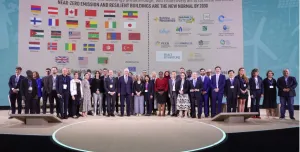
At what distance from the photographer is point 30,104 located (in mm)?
7648

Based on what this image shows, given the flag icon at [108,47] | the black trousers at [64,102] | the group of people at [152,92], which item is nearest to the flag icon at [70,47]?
the flag icon at [108,47]

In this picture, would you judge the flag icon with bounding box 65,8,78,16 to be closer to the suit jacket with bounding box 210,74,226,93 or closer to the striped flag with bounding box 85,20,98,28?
the striped flag with bounding box 85,20,98,28

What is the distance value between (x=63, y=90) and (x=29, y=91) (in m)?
0.96

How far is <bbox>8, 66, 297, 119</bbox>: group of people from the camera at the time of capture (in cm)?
753

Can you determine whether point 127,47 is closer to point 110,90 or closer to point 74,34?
point 74,34

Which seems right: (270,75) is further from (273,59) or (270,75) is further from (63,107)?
(63,107)

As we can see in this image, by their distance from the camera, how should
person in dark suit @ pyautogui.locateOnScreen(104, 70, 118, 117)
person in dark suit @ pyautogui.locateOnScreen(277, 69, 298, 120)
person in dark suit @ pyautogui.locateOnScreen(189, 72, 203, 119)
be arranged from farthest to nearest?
1. person in dark suit @ pyautogui.locateOnScreen(104, 70, 118, 117)
2. person in dark suit @ pyautogui.locateOnScreen(189, 72, 203, 119)
3. person in dark suit @ pyautogui.locateOnScreen(277, 69, 298, 120)

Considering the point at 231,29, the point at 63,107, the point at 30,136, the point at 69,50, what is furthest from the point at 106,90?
the point at 231,29

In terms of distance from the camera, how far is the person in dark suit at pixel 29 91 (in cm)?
752

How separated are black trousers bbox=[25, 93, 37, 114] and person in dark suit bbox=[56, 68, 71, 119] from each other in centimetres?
84

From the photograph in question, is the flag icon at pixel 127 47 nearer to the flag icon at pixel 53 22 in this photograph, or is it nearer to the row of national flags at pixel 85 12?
the row of national flags at pixel 85 12

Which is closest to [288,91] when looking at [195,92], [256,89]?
[256,89]

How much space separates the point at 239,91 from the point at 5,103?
7.90m

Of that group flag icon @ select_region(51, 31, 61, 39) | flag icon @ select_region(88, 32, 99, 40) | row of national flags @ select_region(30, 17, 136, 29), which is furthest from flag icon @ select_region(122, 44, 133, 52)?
flag icon @ select_region(51, 31, 61, 39)
